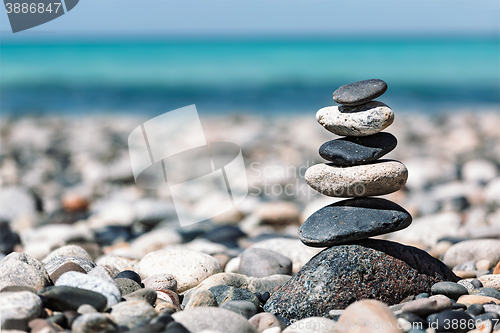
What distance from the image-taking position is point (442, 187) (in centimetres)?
920

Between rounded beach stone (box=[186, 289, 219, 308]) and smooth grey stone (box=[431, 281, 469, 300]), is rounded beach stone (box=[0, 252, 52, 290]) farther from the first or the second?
smooth grey stone (box=[431, 281, 469, 300])

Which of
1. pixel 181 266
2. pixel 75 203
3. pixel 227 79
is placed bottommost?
pixel 227 79

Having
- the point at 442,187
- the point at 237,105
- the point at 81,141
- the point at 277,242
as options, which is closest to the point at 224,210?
the point at 277,242

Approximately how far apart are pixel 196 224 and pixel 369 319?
5.64 metres

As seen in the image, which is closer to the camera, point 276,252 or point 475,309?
point 475,309

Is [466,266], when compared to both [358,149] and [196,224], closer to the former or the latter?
[358,149]

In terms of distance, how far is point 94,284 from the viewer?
10.0 feet

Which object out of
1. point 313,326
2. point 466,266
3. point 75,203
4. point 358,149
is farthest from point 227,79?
point 313,326

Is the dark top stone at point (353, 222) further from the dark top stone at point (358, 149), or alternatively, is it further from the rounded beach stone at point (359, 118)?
the rounded beach stone at point (359, 118)

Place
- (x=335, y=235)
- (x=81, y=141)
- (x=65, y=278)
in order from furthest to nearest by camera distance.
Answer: (x=81, y=141) < (x=335, y=235) < (x=65, y=278)

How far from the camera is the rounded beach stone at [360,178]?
11.4 feet

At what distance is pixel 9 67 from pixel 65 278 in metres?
37.1

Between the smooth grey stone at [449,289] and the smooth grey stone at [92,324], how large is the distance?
2.39m

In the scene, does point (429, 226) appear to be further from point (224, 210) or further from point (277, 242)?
point (224, 210)
